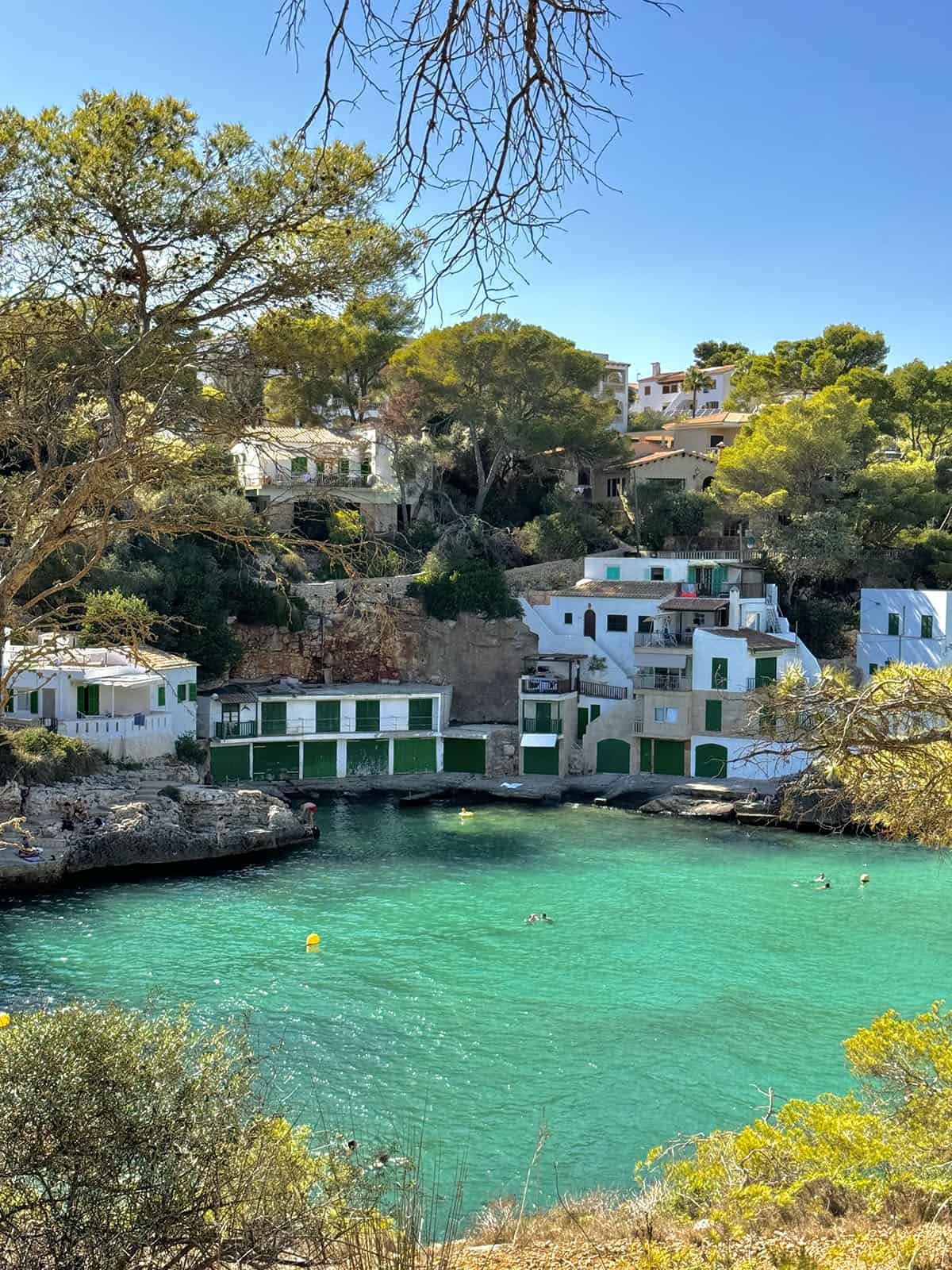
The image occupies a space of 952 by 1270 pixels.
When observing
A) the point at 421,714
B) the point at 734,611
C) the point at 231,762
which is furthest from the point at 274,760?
the point at 734,611

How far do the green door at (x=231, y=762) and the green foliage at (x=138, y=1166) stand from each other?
81.4ft

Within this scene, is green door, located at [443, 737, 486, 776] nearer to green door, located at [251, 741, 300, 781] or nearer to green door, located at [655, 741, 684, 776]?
green door, located at [251, 741, 300, 781]

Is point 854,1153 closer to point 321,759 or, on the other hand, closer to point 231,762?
point 231,762

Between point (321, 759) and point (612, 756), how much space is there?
28.5 ft

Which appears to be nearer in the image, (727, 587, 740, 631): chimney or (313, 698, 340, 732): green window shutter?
(313, 698, 340, 732): green window shutter

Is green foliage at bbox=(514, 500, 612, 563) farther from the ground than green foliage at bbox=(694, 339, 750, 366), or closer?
closer

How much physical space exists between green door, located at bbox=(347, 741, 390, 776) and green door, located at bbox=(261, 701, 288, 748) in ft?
6.91

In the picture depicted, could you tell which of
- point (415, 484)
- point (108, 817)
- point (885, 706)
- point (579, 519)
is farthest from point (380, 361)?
point (885, 706)

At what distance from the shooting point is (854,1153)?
7.72 m

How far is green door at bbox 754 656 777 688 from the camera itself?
32344 millimetres

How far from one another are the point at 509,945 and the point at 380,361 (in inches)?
1102

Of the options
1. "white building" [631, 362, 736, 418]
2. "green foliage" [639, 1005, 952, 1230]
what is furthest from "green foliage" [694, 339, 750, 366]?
"green foliage" [639, 1005, 952, 1230]

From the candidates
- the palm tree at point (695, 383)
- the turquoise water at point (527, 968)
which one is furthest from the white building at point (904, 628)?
the palm tree at point (695, 383)

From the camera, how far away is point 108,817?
25500 millimetres
